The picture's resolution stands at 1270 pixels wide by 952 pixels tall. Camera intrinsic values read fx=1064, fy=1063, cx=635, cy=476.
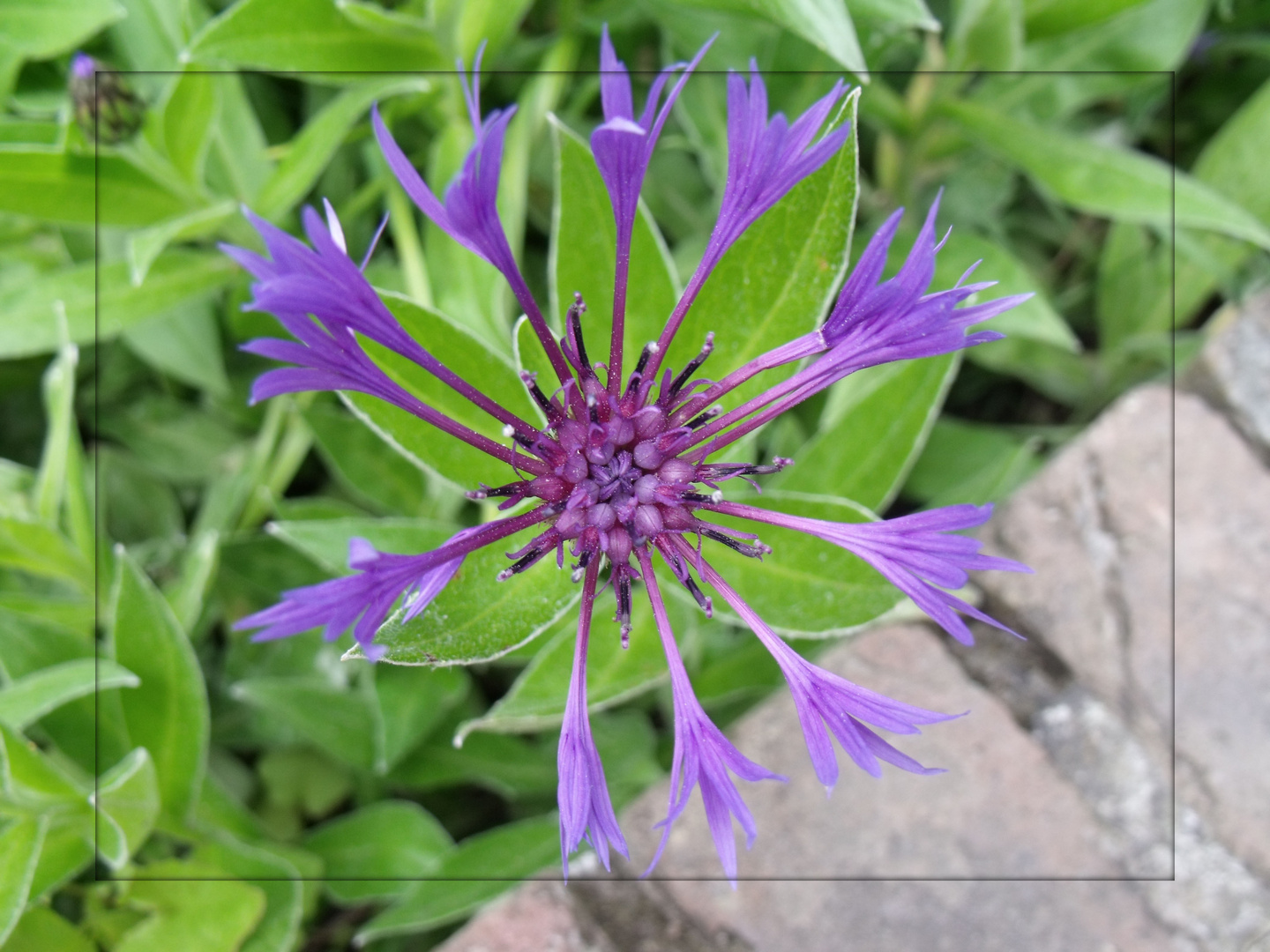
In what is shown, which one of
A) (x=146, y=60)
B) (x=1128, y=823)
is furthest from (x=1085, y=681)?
(x=146, y=60)

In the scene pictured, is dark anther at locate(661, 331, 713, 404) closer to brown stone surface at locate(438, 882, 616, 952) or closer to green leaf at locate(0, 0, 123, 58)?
brown stone surface at locate(438, 882, 616, 952)

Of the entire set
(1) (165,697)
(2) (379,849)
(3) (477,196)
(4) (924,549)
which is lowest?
(2) (379,849)

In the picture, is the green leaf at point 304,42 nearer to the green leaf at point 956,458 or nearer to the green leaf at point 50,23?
the green leaf at point 50,23

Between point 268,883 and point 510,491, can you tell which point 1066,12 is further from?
point 268,883

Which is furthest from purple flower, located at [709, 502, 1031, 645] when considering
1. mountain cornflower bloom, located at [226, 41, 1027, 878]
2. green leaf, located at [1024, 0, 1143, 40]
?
green leaf, located at [1024, 0, 1143, 40]

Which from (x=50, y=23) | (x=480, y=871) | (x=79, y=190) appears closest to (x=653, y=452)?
(x=480, y=871)

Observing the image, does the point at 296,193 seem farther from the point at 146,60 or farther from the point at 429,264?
the point at 146,60
